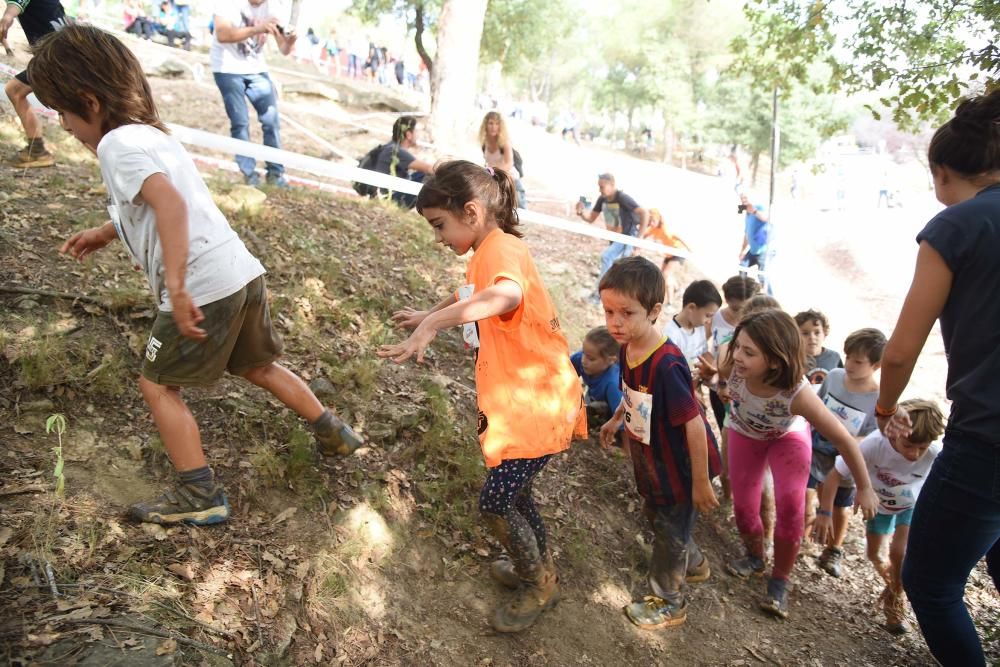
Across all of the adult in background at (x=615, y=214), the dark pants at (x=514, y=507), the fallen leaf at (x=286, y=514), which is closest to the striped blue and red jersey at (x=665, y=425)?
the dark pants at (x=514, y=507)

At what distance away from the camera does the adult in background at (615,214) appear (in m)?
7.89

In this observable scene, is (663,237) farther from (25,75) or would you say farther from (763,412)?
(25,75)

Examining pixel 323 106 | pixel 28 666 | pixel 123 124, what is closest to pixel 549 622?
pixel 28 666

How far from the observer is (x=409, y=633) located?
2656mm

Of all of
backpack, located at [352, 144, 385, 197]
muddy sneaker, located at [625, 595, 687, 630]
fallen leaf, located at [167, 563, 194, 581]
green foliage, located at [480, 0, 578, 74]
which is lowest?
muddy sneaker, located at [625, 595, 687, 630]

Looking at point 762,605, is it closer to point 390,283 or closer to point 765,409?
point 765,409

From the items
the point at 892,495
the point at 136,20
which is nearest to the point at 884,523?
the point at 892,495

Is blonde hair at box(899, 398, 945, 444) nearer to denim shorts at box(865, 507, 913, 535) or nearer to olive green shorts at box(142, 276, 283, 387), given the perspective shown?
denim shorts at box(865, 507, 913, 535)

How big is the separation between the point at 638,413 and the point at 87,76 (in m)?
2.55

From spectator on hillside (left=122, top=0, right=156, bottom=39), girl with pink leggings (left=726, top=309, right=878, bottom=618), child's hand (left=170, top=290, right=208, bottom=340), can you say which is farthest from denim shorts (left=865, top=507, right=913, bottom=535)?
spectator on hillside (left=122, top=0, right=156, bottom=39)

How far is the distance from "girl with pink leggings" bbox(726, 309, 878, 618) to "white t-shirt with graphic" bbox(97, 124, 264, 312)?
2.42 meters

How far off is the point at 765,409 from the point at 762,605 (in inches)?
→ 46.4

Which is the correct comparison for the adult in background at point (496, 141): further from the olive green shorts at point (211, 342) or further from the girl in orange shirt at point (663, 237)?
the olive green shorts at point (211, 342)

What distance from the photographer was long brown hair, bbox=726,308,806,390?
310 centimetres
